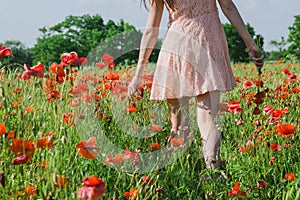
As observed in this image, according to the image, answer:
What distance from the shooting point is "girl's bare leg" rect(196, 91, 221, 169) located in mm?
2258

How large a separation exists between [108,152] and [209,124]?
1.71 ft

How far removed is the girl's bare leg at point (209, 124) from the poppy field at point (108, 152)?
0.27 ft

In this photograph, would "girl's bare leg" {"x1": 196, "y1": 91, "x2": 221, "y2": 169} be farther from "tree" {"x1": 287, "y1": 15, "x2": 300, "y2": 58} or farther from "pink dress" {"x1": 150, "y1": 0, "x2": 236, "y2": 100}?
"tree" {"x1": 287, "y1": 15, "x2": 300, "y2": 58}

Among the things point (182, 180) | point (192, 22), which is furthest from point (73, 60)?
point (182, 180)

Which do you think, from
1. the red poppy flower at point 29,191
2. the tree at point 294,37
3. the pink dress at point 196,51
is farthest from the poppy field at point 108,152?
the tree at point 294,37

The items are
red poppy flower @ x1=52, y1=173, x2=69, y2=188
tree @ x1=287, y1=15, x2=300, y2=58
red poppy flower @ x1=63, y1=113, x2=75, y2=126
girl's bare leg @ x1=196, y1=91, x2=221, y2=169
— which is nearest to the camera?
red poppy flower @ x1=52, y1=173, x2=69, y2=188

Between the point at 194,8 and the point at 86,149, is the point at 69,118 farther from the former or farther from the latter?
the point at 194,8

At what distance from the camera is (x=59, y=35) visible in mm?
26766

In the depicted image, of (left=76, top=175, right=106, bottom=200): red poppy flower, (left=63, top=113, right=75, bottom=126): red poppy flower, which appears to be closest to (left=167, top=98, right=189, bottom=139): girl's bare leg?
(left=63, top=113, right=75, bottom=126): red poppy flower

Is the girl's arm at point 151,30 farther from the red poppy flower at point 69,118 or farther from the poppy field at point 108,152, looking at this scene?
the red poppy flower at point 69,118

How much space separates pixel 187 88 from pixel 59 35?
2529cm

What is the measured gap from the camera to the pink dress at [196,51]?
7.42 feet

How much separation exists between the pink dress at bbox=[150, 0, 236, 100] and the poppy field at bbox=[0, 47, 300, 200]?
0.76 ft

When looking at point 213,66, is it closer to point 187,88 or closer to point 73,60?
point 187,88
